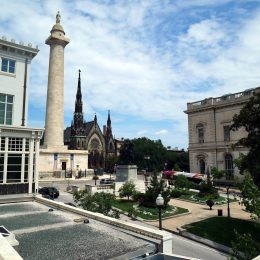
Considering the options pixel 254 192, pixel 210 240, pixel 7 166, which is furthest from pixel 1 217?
pixel 210 240

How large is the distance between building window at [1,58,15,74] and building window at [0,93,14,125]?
100 inches

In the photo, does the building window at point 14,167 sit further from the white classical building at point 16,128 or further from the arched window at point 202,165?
the arched window at point 202,165

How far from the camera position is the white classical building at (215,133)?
5334 cm

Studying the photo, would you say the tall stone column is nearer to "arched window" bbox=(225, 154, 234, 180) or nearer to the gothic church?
the gothic church

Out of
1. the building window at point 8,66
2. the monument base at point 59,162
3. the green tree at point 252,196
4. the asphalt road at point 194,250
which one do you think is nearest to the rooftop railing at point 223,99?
the monument base at point 59,162

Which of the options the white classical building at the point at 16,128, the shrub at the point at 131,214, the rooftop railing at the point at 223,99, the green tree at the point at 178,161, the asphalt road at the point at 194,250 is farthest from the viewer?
the green tree at the point at 178,161

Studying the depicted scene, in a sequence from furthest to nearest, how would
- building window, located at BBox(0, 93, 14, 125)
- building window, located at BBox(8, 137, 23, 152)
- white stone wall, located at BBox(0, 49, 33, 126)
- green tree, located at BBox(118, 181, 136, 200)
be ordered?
green tree, located at BBox(118, 181, 136, 200) < white stone wall, located at BBox(0, 49, 33, 126) < building window, located at BBox(0, 93, 14, 125) < building window, located at BBox(8, 137, 23, 152)

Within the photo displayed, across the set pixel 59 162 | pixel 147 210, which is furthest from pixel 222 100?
pixel 59 162

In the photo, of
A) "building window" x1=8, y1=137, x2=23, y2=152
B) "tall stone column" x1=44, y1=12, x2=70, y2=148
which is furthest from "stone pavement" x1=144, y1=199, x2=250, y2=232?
"tall stone column" x1=44, y1=12, x2=70, y2=148

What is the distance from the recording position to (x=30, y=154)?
23.5 m

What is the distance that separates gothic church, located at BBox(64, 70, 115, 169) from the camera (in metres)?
92.6

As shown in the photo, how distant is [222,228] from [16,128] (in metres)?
19.5

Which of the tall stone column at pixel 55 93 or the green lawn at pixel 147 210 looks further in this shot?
the tall stone column at pixel 55 93

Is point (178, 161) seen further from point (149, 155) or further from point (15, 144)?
point (15, 144)
